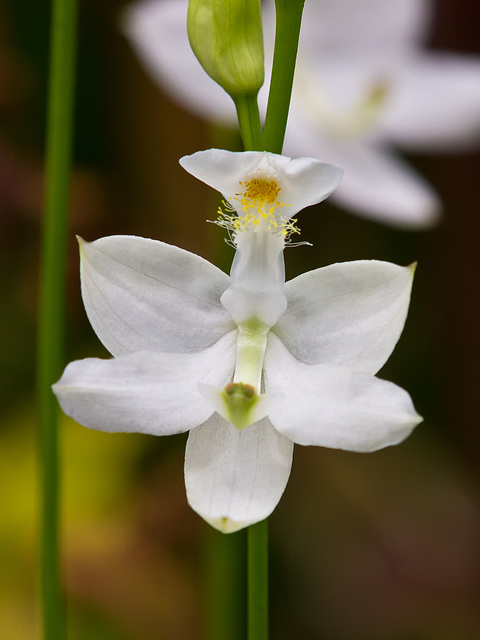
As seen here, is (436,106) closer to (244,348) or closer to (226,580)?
(226,580)

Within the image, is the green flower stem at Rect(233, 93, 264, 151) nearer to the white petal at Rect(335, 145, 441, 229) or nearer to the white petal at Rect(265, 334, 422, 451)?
the white petal at Rect(265, 334, 422, 451)

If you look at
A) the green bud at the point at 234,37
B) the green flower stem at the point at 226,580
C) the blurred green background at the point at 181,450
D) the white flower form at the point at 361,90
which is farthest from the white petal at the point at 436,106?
the green bud at the point at 234,37

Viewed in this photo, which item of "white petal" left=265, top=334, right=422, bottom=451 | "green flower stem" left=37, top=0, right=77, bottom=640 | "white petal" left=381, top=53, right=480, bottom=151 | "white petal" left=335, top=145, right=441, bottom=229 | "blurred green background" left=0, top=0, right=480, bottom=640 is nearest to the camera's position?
"white petal" left=265, top=334, right=422, bottom=451

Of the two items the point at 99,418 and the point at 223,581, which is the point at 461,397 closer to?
the point at 223,581

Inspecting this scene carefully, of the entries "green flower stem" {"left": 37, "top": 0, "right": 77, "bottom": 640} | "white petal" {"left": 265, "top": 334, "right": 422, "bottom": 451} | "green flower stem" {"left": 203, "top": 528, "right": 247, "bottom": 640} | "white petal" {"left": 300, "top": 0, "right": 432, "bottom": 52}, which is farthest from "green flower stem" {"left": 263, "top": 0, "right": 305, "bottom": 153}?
"white petal" {"left": 300, "top": 0, "right": 432, "bottom": 52}

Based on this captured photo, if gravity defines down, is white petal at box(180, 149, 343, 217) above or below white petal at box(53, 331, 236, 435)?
above

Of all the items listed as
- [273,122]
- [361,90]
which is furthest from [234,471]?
[361,90]
